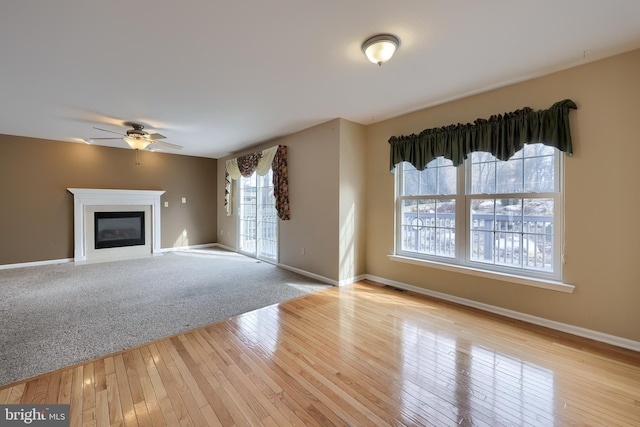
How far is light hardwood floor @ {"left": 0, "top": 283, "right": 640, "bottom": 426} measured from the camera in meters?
→ 1.60

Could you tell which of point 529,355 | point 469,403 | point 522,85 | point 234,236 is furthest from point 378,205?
point 234,236

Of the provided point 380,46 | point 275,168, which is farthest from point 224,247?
point 380,46

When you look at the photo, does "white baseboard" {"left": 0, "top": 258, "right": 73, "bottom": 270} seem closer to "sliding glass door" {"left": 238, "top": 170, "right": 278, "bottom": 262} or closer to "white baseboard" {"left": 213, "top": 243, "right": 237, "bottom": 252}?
"white baseboard" {"left": 213, "top": 243, "right": 237, "bottom": 252}

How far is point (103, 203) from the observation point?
5777mm

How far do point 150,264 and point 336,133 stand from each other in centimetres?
455

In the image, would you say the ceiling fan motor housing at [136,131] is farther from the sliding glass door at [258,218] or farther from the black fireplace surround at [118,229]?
the black fireplace surround at [118,229]

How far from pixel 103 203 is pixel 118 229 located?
65 centimetres

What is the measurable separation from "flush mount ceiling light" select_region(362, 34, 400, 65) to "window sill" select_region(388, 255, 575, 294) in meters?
2.57

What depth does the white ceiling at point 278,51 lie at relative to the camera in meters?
1.80

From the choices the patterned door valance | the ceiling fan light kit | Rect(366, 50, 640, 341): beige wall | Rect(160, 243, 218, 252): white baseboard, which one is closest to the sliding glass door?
the patterned door valance

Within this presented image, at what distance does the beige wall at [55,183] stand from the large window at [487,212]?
227 inches

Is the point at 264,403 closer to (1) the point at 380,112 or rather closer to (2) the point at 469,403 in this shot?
(2) the point at 469,403

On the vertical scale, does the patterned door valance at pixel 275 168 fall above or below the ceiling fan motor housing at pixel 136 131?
below

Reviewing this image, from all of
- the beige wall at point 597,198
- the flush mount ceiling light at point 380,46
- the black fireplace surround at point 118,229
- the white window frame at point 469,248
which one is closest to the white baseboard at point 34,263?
the black fireplace surround at point 118,229
